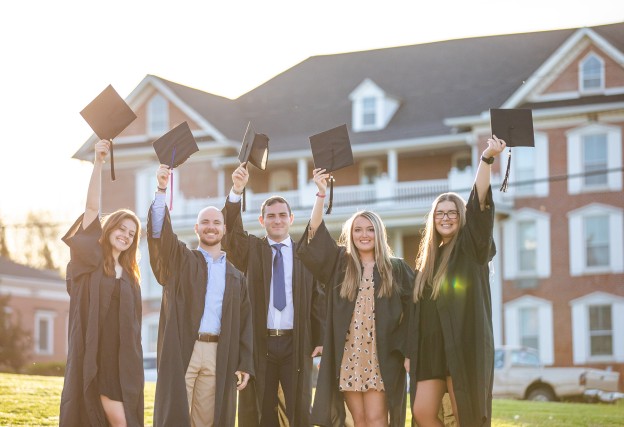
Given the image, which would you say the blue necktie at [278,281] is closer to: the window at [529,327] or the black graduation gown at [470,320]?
the black graduation gown at [470,320]

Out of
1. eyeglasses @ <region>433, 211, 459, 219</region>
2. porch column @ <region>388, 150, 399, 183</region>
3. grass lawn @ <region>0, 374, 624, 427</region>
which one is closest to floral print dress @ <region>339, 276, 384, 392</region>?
eyeglasses @ <region>433, 211, 459, 219</region>

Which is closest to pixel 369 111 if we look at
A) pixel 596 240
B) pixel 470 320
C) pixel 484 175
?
pixel 596 240

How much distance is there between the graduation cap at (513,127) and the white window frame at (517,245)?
26.3 metres

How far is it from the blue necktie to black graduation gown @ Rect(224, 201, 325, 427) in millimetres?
54

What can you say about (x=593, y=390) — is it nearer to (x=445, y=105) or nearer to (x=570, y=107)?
(x=570, y=107)

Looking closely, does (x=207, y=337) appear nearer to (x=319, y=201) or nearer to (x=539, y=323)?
(x=319, y=201)

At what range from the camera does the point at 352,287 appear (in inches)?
359

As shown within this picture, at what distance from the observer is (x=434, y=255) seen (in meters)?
8.88

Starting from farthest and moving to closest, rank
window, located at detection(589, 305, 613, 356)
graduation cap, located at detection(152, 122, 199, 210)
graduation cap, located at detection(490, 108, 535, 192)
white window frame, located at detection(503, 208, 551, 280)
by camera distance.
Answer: white window frame, located at detection(503, 208, 551, 280) < window, located at detection(589, 305, 613, 356) < graduation cap, located at detection(152, 122, 199, 210) < graduation cap, located at detection(490, 108, 535, 192)

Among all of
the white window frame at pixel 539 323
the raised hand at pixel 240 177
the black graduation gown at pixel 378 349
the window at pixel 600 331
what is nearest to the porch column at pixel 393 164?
the white window frame at pixel 539 323

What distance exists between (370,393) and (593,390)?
57.8 ft

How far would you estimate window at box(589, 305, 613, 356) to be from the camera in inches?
1342

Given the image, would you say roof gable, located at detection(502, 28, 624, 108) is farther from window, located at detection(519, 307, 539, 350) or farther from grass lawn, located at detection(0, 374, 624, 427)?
grass lawn, located at detection(0, 374, 624, 427)

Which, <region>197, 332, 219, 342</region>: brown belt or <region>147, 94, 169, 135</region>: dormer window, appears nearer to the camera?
<region>197, 332, 219, 342</region>: brown belt
